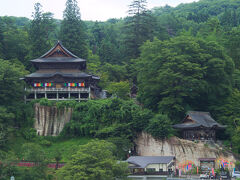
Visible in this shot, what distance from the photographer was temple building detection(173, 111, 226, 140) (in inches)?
1786

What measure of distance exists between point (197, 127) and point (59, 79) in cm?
2129

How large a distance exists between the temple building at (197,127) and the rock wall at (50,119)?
13.9m

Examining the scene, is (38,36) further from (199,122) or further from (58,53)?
(199,122)

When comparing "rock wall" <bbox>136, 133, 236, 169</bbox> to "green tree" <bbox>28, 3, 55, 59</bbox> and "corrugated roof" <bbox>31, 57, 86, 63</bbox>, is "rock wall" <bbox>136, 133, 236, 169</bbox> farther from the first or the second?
"green tree" <bbox>28, 3, 55, 59</bbox>

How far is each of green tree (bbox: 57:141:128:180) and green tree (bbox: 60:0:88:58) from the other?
116 feet

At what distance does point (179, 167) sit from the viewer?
141 feet

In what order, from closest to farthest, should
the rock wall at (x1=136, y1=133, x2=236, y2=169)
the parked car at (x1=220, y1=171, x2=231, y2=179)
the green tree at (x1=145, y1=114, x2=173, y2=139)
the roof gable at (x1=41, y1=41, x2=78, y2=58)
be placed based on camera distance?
the parked car at (x1=220, y1=171, x2=231, y2=179), the rock wall at (x1=136, y1=133, x2=236, y2=169), the green tree at (x1=145, y1=114, x2=173, y2=139), the roof gable at (x1=41, y1=41, x2=78, y2=58)

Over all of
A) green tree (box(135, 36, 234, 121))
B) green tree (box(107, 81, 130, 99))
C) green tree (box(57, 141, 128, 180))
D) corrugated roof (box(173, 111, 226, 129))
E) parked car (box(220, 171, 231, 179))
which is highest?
green tree (box(135, 36, 234, 121))

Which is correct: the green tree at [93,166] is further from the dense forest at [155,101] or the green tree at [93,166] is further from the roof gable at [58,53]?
the roof gable at [58,53]

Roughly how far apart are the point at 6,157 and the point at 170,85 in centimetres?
2184

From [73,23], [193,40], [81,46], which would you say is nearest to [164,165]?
[193,40]

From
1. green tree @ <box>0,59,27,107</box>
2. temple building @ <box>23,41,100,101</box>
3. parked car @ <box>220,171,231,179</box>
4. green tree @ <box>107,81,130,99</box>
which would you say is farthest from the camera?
green tree @ <box>107,81,130,99</box>

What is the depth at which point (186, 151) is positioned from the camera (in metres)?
44.0

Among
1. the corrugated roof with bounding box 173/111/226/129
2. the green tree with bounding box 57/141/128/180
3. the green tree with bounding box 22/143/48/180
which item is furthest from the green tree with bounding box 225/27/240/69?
the green tree with bounding box 22/143/48/180
